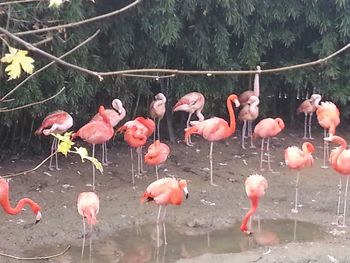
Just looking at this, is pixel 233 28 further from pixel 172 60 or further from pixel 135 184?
pixel 135 184

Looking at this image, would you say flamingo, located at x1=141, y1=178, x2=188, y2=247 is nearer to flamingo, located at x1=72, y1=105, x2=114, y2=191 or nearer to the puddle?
the puddle

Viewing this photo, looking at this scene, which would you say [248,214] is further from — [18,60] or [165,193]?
[18,60]

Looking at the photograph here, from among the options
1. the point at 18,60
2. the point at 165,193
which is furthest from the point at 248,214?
the point at 18,60

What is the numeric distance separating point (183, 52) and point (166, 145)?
138 centimetres

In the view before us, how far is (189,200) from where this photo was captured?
18.5ft

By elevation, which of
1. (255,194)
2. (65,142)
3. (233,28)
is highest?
(233,28)

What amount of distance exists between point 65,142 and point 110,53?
507cm

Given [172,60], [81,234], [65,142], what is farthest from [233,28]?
[65,142]

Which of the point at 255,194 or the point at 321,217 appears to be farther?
the point at 321,217

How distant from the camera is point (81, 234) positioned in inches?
191

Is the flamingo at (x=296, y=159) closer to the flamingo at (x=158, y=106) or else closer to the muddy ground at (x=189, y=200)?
the muddy ground at (x=189, y=200)

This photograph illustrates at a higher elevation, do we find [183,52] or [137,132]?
[183,52]

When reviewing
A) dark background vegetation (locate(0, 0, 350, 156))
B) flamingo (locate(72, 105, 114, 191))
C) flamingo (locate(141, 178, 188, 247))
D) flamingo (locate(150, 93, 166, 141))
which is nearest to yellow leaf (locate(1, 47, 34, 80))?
flamingo (locate(141, 178, 188, 247))

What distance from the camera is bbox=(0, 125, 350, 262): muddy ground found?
4602 millimetres
